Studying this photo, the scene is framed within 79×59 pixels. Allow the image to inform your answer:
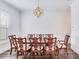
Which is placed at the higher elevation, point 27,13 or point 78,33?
point 27,13

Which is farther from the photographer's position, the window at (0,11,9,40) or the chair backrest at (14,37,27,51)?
the window at (0,11,9,40)

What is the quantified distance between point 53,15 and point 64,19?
0.87m

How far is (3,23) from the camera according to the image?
609 cm

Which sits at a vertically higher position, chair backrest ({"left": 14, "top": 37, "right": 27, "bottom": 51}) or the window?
the window

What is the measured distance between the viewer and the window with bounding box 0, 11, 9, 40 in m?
5.91

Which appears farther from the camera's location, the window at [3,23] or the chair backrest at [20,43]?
the window at [3,23]

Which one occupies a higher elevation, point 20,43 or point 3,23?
point 3,23

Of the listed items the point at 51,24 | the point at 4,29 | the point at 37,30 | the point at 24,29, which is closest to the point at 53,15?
the point at 51,24

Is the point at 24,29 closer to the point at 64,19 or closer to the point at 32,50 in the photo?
the point at 64,19

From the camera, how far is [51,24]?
8.89 metres

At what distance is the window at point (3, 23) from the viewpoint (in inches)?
232

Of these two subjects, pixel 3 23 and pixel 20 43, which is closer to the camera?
pixel 20 43

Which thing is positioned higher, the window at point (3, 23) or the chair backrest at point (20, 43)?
the window at point (3, 23)

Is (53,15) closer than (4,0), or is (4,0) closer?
(4,0)
